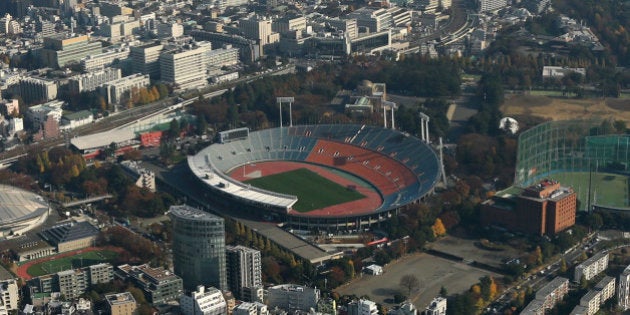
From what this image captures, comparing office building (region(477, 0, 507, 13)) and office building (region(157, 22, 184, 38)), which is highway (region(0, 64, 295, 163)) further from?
office building (region(477, 0, 507, 13))

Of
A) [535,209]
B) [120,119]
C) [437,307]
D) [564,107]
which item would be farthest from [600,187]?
[120,119]

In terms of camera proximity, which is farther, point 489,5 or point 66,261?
point 489,5

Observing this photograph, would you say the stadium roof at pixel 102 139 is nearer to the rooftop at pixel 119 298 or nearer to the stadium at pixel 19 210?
the stadium at pixel 19 210

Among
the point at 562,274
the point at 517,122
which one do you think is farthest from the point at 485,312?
the point at 517,122

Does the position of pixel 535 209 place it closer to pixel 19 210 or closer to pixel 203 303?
pixel 203 303

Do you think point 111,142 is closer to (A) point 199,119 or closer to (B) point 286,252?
(A) point 199,119

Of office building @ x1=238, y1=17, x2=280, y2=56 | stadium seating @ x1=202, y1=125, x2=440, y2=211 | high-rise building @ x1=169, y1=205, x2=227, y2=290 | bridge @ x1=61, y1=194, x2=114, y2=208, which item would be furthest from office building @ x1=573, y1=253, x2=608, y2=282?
office building @ x1=238, y1=17, x2=280, y2=56

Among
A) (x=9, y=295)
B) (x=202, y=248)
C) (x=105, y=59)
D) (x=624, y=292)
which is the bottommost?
(x=624, y=292)
